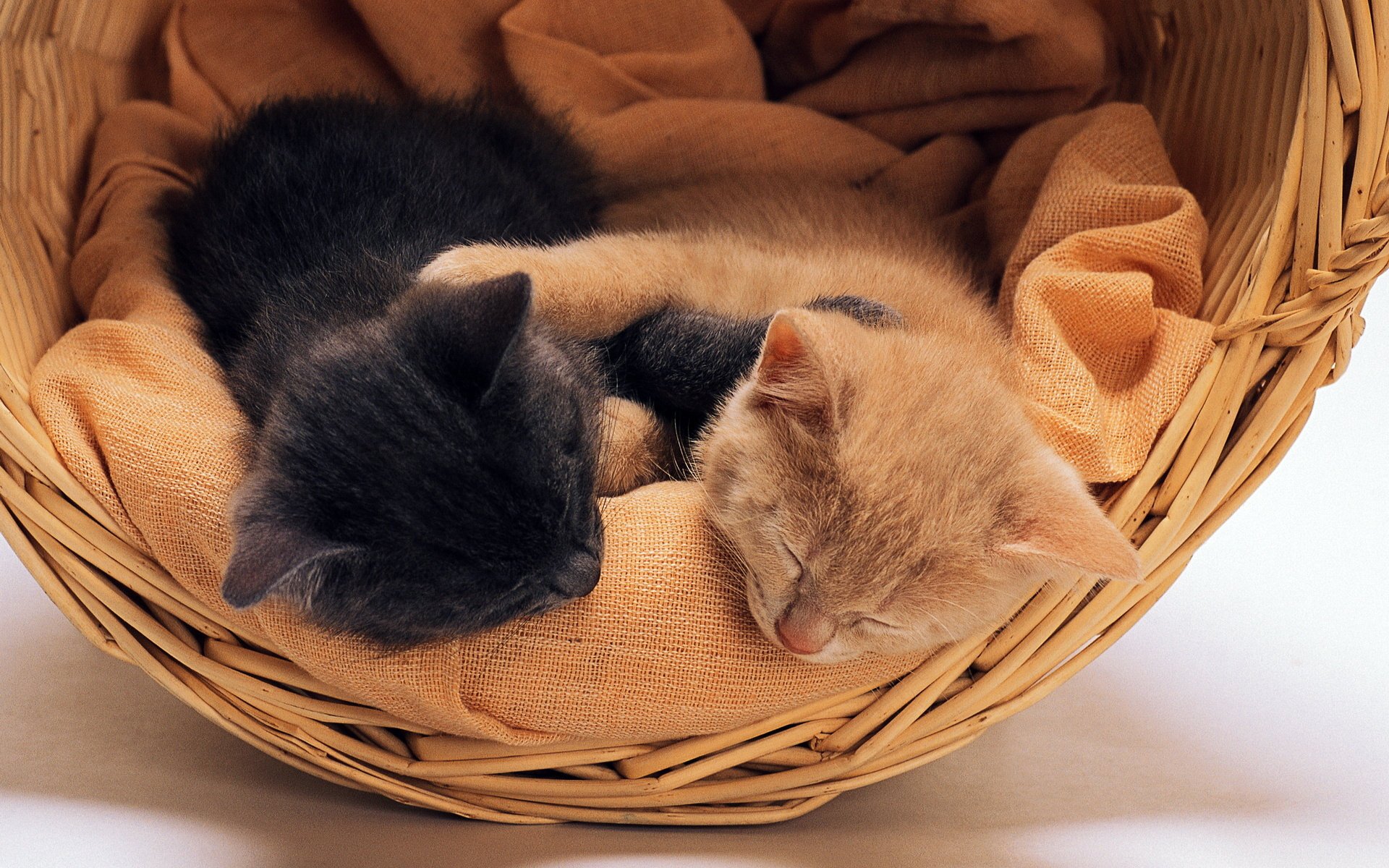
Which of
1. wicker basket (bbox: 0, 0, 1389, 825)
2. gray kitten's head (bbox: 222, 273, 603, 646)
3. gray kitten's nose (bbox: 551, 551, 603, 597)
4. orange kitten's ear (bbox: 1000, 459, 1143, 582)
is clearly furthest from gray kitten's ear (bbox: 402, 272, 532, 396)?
orange kitten's ear (bbox: 1000, 459, 1143, 582)

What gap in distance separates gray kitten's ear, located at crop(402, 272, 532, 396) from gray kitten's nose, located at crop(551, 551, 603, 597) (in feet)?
0.72

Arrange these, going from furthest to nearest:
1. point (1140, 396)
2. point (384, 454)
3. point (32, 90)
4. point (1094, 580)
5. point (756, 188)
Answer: point (756, 188) → point (32, 90) → point (1140, 396) → point (1094, 580) → point (384, 454)

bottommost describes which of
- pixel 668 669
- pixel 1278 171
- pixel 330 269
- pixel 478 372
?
pixel 668 669

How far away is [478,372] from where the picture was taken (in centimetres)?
127

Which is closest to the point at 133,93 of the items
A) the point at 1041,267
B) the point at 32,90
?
the point at 32,90

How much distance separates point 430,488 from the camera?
1223 millimetres

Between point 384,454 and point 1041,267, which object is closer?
point 384,454

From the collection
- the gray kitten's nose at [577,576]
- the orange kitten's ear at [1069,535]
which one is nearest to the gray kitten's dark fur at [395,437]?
the gray kitten's nose at [577,576]

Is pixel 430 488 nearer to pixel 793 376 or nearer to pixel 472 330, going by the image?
pixel 472 330

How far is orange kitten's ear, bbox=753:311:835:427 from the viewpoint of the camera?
125 cm

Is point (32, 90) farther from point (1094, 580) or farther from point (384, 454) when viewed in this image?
point (1094, 580)

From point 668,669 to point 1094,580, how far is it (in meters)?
0.53

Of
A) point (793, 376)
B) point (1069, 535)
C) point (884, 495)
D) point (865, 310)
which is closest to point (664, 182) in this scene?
point (865, 310)

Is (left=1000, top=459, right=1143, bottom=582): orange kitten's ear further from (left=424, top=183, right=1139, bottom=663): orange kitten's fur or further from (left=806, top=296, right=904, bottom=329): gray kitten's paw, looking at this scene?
(left=806, top=296, right=904, bottom=329): gray kitten's paw
